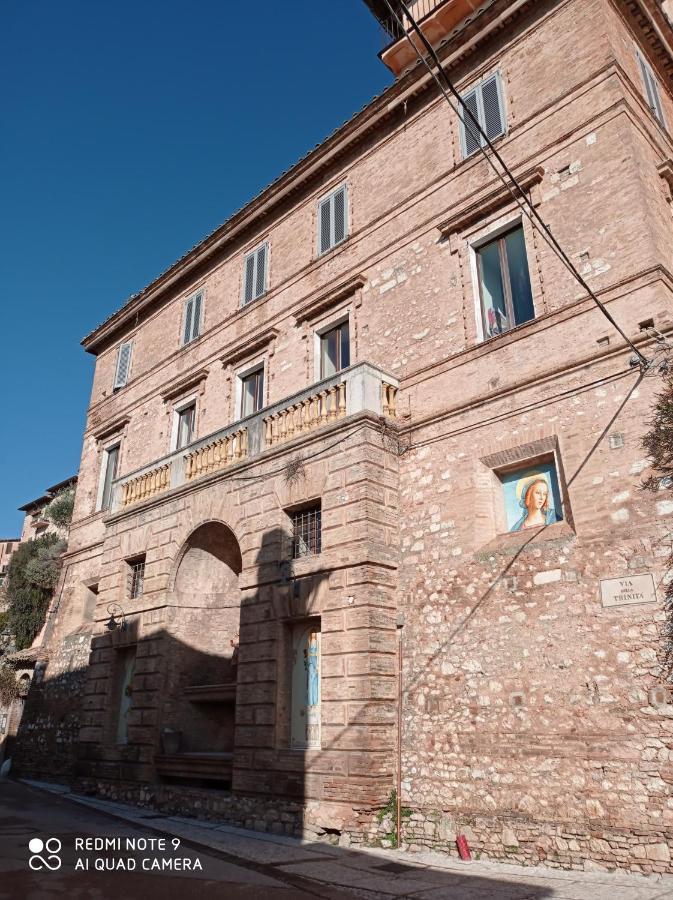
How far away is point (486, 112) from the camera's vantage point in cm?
1198

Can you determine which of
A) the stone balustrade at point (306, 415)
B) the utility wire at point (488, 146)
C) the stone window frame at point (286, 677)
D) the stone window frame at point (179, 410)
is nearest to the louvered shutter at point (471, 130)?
the utility wire at point (488, 146)

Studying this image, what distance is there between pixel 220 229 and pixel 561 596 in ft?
41.3

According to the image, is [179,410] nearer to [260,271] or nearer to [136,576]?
[260,271]

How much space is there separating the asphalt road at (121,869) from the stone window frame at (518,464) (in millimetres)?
4856

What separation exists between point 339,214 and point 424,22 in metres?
6.29

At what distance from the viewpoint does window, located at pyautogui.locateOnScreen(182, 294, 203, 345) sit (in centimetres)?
1742

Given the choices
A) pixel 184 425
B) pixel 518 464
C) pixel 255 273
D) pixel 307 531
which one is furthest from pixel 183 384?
pixel 518 464

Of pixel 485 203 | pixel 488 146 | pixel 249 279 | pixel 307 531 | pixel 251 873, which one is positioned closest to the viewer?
pixel 251 873

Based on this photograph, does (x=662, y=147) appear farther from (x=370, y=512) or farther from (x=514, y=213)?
(x=370, y=512)

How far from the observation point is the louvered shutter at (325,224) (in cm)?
1429

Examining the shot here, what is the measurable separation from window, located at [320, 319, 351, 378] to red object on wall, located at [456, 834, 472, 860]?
7.87 m

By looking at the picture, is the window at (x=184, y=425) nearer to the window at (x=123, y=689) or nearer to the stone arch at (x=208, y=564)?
the stone arch at (x=208, y=564)

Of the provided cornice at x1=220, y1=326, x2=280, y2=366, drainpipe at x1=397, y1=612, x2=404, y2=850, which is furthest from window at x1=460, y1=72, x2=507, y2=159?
drainpipe at x1=397, y1=612, x2=404, y2=850

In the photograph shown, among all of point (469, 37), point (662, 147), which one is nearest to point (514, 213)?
point (662, 147)
